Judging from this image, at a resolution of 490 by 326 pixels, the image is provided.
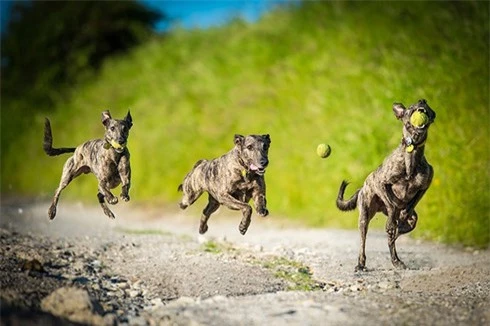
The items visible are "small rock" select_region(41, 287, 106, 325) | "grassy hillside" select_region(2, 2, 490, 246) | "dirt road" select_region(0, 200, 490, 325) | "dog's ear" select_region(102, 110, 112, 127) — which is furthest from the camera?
"grassy hillside" select_region(2, 2, 490, 246)

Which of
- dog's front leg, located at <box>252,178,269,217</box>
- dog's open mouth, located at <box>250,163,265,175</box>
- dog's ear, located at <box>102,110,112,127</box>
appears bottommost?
dog's front leg, located at <box>252,178,269,217</box>

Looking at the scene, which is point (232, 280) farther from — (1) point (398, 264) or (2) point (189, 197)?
(1) point (398, 264)

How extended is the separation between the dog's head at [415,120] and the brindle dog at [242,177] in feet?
4.00

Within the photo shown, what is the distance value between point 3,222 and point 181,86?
7902 mm

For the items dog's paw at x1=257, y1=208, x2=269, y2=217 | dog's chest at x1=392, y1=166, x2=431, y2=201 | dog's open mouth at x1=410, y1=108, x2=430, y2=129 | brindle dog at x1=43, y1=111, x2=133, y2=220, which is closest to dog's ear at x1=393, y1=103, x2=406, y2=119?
dog's open mouth at x1=410, y1=108, x2=430, y2=129

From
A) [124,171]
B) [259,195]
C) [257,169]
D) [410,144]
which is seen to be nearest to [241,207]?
[259,195]

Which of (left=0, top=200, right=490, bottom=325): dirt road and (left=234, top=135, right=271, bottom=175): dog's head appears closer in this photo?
(left=0, top=200, right=490, bottom=325): dirt road

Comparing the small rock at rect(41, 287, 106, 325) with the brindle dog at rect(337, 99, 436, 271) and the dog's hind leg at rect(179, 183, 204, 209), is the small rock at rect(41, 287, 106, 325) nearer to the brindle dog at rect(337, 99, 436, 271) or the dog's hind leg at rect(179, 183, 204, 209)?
the dog's hind leg at rect(179, 183, 204, 209)

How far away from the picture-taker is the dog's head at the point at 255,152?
6770 millimetres

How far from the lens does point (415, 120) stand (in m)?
6.93

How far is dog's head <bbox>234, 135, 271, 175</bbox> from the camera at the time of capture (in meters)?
6.77

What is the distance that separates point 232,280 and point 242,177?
4.19 feet

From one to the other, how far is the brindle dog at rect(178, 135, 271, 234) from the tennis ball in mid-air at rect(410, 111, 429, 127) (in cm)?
125

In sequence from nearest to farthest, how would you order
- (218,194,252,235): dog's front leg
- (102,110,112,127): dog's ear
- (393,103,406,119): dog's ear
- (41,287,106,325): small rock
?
(41,287,106,325): small rock < (102,110,112,127): dog's ear < (218,194,252,235): dog's front leg < (393,103,406,119): dog's ear
